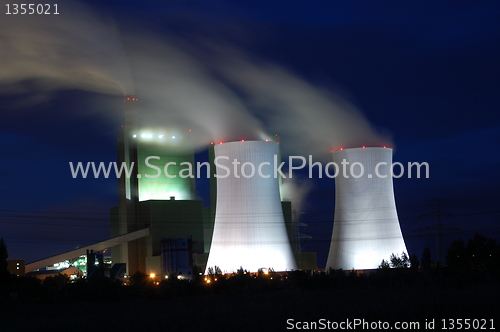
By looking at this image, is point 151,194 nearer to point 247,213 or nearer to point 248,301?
point 247,213

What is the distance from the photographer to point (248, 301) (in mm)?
15242

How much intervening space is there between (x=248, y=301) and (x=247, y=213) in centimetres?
813

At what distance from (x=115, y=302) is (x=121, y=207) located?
1938 cm

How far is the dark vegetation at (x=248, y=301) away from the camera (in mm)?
10570

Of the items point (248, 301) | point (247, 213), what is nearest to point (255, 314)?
point (248, 301)

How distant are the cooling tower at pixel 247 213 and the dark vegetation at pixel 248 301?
1.18 meters

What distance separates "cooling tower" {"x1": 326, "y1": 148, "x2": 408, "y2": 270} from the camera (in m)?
25.2

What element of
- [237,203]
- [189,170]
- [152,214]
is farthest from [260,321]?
[189,170]

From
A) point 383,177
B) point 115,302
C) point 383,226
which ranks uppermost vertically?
point 383,177

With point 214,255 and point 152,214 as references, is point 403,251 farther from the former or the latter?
point 152,214

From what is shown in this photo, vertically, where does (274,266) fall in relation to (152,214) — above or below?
below

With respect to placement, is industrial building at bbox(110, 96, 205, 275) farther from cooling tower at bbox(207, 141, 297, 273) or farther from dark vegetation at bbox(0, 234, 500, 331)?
cooling tower at bbox(207, 141, 297, 273)

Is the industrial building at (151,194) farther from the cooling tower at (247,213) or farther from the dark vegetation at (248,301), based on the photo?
the cooling tower at (247,213)

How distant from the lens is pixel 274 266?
82.1 feet
